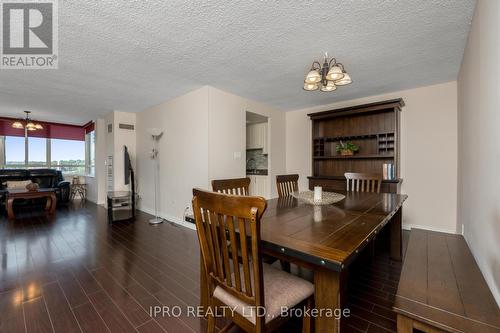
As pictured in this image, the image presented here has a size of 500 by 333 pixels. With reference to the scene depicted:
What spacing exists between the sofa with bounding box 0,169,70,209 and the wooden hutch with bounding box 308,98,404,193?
6203 mm

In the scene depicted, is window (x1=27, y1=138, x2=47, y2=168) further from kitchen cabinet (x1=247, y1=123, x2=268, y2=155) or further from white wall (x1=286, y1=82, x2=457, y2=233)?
white wall (x1=286, y1=82, x2=457, y2=233)

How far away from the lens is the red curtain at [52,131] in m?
5.73

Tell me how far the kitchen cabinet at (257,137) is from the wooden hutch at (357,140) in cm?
109

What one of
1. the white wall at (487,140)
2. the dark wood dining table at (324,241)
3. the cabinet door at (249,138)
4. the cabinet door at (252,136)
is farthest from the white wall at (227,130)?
the white wall at (487,140)

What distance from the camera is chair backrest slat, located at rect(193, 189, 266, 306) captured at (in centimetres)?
86

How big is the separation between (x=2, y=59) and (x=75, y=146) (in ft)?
17.3

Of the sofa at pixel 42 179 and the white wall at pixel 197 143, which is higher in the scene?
the white wall at pixel 197 143

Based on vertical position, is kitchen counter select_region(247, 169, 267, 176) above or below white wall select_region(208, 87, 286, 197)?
below

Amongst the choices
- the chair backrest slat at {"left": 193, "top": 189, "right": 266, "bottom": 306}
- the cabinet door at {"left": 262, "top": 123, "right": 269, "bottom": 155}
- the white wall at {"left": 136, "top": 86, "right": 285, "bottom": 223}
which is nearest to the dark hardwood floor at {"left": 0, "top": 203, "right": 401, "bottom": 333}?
the chair backrest slat at {"left": 193, "top": 189, "right": 266, "bottom": 306}

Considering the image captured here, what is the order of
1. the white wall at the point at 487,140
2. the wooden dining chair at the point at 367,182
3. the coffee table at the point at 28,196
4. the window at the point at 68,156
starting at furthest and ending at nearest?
the window at the point at 68,156
the coffee table at the point at 28,196
the wooden dining chair at the point at 367,182
the white wall at the point at 487,140

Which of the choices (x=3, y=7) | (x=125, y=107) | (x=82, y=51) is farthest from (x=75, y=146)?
(x=3, y=7)

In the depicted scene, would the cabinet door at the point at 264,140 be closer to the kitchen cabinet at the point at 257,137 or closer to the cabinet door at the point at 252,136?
the kitchen cabinet at the point at 257,137

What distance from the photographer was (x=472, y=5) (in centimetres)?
169

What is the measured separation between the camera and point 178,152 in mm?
3984
